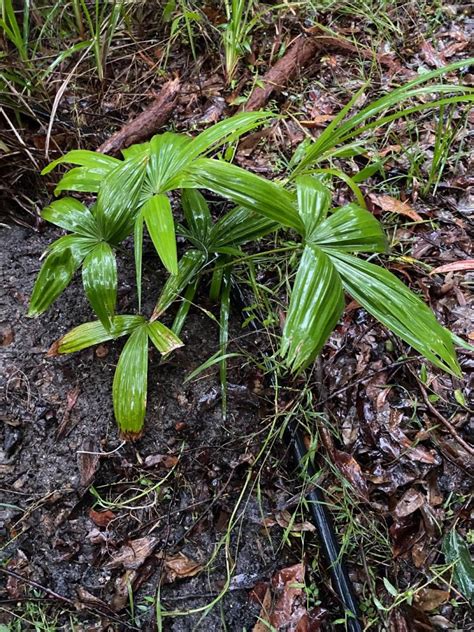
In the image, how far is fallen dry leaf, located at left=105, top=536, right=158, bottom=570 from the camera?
1.33 m

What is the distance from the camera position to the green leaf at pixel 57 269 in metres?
1.30

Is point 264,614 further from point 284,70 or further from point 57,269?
point 284,70

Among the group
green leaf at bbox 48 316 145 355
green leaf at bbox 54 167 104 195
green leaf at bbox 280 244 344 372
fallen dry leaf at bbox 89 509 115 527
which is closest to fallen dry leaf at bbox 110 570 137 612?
fallen dry leaf at bbox 89 509 115 527

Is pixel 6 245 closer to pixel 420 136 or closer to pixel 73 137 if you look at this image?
pixel 73 137

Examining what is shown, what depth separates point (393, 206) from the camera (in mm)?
1893

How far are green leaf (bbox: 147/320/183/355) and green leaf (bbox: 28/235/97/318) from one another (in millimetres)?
273

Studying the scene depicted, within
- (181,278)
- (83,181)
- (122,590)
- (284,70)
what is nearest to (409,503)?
(122,590)

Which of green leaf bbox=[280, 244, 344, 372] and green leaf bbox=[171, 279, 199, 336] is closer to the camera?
green leaf bbox=[280, 244, 344, 372]

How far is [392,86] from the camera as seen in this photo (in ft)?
7.39

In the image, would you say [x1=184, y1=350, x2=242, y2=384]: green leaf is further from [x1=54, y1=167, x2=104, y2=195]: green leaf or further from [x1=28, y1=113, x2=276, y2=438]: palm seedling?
[x1=54, y1=167, x2=104, y2=195]: green leaf

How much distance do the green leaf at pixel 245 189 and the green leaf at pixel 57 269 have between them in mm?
387

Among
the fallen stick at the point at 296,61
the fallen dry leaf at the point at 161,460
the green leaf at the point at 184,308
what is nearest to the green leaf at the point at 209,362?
the green leaf at the point at 184,308

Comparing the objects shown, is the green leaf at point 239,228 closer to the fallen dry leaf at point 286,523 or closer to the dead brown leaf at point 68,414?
the dead brown leaf at point 68,414

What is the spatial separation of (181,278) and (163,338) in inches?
8.4
